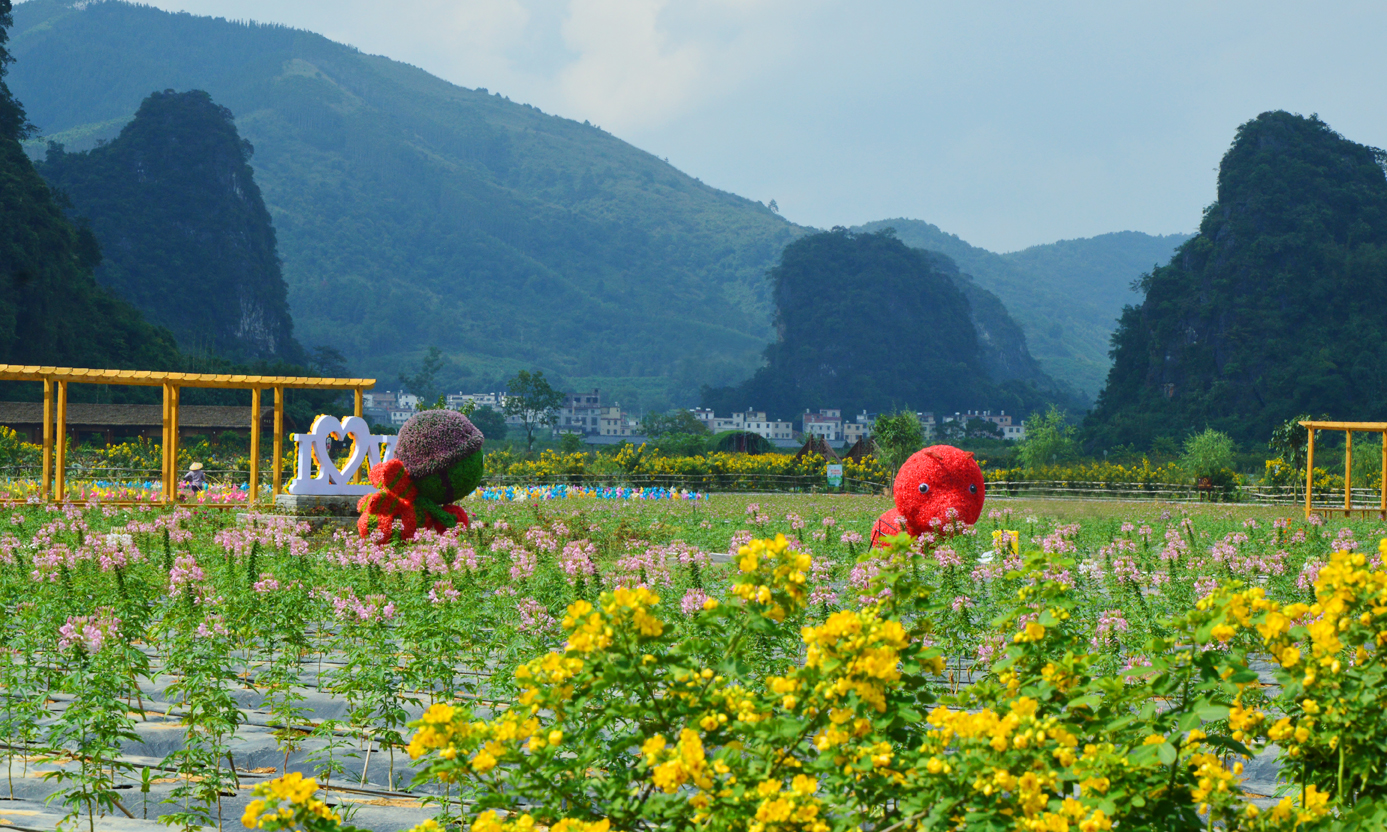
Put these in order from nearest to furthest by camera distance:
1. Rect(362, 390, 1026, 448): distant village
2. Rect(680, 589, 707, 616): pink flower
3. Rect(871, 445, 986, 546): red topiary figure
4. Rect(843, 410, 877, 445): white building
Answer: Rect(680, 589, 707, 616): pink flower
Rect(871, 445, 986, 546): red topiary figure
Rect(843, 410, 877, 445): white building
Rect(362, 390, 1026, 448): distant village

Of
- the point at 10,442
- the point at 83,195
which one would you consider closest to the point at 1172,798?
the point at 10,442

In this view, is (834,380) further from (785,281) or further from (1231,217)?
(1231,217)

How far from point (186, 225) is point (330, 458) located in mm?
103435

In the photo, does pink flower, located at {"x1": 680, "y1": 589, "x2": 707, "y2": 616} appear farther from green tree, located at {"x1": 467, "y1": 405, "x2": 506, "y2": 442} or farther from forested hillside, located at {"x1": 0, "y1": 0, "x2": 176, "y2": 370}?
green tree, located at {"x1": 467, "y1": 405, "x2": 506, "y2": 442}

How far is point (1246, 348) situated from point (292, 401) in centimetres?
6164

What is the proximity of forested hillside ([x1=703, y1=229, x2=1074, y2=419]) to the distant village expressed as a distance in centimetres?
347

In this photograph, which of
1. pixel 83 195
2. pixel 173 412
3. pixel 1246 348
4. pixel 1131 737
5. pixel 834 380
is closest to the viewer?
pixel 1131 737

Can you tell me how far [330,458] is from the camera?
1528 cm

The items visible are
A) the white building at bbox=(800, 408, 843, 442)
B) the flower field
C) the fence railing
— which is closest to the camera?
the flower field

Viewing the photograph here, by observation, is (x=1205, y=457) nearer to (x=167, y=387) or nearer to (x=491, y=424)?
(x=167, y=387)

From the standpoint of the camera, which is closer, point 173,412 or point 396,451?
point 396,451

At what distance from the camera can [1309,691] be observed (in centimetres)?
269

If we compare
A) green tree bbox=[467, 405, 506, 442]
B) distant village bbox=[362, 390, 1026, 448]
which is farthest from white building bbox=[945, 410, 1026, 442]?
green tree bbox=[467, 405, 506, 442]

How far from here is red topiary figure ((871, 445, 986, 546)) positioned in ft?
39.0
